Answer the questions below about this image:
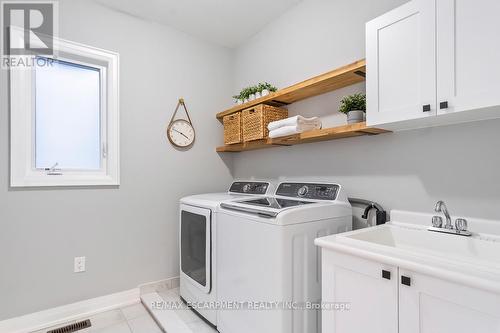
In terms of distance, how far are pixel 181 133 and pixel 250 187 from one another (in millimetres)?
888

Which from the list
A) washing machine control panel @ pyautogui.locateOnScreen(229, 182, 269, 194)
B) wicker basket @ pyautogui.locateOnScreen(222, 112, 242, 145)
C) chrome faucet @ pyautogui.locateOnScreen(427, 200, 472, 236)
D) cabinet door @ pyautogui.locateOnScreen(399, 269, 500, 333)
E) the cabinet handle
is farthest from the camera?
wicker basket @ pyautogui.locateOnScreen(222, 112, 242, 145)

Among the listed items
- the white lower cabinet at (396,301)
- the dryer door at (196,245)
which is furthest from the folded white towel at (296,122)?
the white lower cabinet at (396,301)

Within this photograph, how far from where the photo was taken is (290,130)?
6.18ft

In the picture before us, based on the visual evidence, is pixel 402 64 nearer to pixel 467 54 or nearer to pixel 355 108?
pixel 467 54

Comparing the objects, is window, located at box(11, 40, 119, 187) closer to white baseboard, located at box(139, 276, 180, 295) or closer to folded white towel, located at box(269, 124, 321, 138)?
white baseboard, located at box(139, 276, 180, 295)

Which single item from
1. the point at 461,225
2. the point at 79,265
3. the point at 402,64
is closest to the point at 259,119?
the point at 402,64

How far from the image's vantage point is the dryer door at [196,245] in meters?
1.91

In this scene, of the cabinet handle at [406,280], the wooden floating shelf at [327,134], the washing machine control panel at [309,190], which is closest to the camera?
the cabinet handle at [406,280]

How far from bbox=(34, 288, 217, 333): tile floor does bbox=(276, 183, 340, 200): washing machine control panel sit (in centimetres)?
114

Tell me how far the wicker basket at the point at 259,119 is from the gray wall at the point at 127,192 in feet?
2.08

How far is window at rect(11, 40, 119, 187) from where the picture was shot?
6.25 feet

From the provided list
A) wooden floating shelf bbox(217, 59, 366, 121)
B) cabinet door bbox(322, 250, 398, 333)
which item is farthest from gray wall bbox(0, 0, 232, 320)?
cabinet door bbox(322, 250, 398, 333)

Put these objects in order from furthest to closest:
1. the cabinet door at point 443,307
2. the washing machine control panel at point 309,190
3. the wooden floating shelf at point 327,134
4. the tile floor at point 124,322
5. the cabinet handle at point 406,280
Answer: the tile floor at point 124,322 < the washing machine control panel at point 309,190 < the wooden floating shelf at point 327,134 < the cabinet handle at point 406,280 < the cabinet door at point 443,307

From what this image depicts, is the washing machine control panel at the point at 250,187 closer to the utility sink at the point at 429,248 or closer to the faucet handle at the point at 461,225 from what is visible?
the utility sink at the point at 429,248
